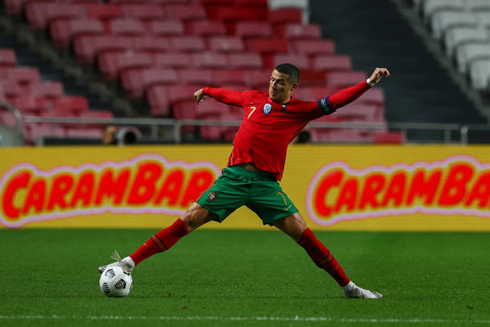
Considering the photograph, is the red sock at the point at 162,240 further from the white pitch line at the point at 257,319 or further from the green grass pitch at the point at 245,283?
the white pitch line at the point at 257,319

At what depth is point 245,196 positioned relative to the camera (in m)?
6.77

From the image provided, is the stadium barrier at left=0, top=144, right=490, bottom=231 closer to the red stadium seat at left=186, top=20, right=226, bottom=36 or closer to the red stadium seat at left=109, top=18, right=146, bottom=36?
the red stadium seat at left=109, top=18, right=146, bottom=36

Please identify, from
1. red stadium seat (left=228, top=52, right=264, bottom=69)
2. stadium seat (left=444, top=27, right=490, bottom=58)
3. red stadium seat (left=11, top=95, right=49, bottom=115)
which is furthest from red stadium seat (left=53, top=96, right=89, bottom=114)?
stadium seat (left=444, top=27, right=490, bottom=58)

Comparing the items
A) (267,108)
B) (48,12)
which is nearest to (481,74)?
(48,12)

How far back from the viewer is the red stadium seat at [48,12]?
20062 mm

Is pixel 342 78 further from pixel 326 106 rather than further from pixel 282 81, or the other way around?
pixel 326 106

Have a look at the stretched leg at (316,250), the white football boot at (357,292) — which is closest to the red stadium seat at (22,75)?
the stretched leg at (316,250)

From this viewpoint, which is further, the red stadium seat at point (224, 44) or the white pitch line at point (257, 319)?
the red stadium seat at point (224, 44)

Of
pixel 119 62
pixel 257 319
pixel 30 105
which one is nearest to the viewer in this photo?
pixel 257 319

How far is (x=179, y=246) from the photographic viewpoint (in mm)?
11125

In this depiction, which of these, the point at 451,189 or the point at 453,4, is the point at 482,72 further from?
the point at 451,189

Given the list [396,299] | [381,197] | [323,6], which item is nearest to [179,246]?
[381,197]

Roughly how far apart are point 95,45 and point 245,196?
1346cm

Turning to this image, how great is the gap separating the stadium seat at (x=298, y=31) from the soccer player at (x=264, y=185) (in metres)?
15.1
